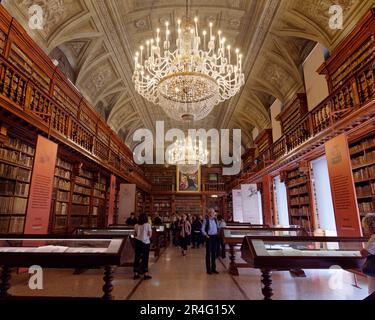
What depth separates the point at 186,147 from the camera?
9617mm

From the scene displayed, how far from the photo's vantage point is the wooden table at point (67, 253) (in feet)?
8.72

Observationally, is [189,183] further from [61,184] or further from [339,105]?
[339,105]

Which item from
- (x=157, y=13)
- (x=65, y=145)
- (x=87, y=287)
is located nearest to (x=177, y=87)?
(x=65, y=145)

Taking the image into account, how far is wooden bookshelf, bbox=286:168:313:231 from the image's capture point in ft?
27.1

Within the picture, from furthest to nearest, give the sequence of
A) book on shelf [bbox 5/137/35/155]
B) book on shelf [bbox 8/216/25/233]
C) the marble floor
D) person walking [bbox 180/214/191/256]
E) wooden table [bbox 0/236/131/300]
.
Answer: person walking [bbox 180/214/191/256] < book on shelf [bbox 5/137/35/155] < book on shelf [bbox 8/216/25/233] < the marble floor < wooden table [bbox 0/236/131/300]

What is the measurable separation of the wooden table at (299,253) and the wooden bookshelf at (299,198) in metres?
5.46

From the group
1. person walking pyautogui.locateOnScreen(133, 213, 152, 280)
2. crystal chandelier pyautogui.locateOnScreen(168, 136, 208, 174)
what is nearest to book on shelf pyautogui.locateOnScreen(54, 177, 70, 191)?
person walking pyautogui.locateOnScreen(133, 213, 152, 280)

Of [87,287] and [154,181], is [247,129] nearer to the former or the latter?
[154,181]

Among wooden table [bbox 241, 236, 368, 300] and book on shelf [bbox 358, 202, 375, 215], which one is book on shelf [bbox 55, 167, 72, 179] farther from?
book on shelf [bbox 358, 202, 375, 215]

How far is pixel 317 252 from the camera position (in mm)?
2906

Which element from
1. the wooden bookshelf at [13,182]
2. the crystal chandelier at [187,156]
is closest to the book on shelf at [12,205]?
the wooden bookshelf at [13,182]

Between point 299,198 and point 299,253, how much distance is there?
6.77 metres

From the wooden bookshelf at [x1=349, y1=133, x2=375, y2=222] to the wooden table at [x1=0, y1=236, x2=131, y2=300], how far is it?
211 inches

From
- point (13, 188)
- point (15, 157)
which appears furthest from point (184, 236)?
point (15, 157)
